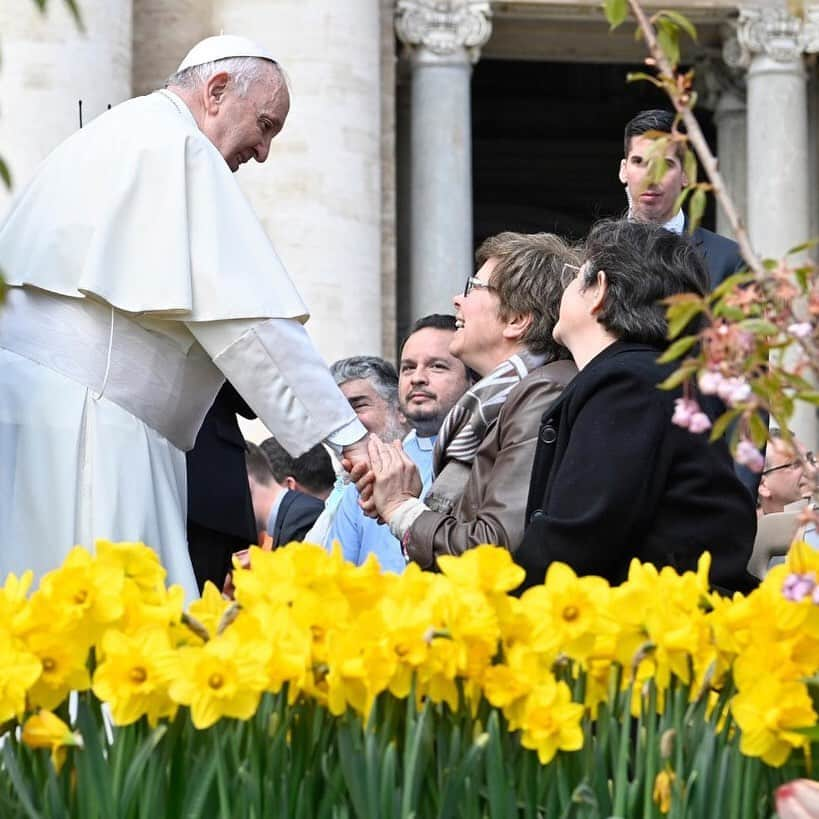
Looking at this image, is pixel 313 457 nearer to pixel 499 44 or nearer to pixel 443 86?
pixel 443 86

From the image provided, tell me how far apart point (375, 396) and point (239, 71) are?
6.54 ft

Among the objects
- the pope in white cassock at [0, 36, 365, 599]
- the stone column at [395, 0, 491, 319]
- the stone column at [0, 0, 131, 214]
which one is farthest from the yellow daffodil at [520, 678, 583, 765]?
the stone column at [395, 0, 491, 319]

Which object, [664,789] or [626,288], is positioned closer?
[664,789]

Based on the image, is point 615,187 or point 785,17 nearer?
point 785,17

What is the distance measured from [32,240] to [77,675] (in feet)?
6.72

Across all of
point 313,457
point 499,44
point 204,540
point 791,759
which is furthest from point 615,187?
point 791,759

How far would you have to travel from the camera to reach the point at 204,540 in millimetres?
5625

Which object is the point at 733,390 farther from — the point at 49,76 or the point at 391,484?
the point at 49,76

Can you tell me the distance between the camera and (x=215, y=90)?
5.07 metres

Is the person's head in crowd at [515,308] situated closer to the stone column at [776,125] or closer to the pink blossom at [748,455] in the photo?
the pink blossom at [748,455]

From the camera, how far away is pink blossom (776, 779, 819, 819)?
262cm

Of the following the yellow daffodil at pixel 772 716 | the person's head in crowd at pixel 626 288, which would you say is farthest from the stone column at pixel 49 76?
the yellow daffodil at pixel 772 716

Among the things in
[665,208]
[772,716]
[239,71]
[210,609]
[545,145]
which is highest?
[545,145]

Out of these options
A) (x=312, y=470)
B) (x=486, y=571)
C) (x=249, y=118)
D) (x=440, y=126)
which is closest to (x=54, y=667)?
(x=486, y=571)
